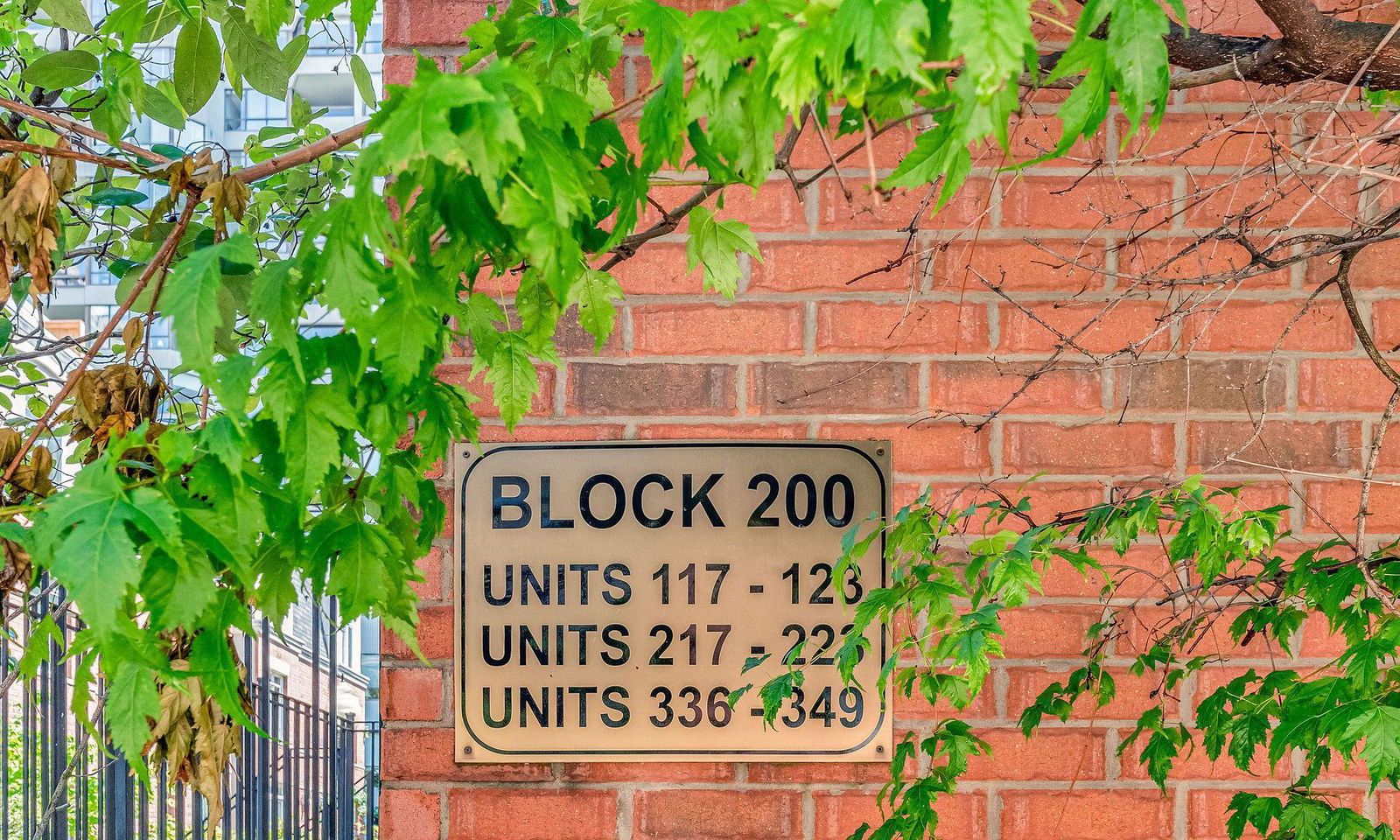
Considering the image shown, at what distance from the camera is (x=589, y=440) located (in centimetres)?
145

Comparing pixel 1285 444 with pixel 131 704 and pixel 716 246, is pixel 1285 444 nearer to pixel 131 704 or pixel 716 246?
pixel 716 246

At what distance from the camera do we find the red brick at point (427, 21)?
4.80 ft

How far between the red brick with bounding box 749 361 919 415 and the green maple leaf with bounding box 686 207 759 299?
0.42 meters

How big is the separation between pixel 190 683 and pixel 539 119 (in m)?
0.68

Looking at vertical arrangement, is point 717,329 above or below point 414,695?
above

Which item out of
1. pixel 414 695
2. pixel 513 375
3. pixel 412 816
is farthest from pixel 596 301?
pixel 412 816

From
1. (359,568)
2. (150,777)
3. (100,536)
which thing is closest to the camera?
(100,536)

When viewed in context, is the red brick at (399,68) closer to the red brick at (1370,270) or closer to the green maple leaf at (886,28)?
the green maple leaf at (886,28)

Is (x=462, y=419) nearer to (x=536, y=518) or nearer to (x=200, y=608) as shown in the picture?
(x=200, y=608)

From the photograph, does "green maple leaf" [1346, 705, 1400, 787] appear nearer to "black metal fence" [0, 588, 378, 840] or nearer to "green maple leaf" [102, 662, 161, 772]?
"green maple leaf" [102, 662, 161, 772]

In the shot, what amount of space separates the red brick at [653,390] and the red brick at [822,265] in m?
0.13

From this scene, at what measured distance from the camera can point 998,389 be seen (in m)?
1.46

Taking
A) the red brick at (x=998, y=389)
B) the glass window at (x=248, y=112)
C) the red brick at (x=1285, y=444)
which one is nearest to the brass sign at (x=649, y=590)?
the red brick at (x=998, y=389)

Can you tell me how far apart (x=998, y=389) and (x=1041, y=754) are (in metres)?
0.54
